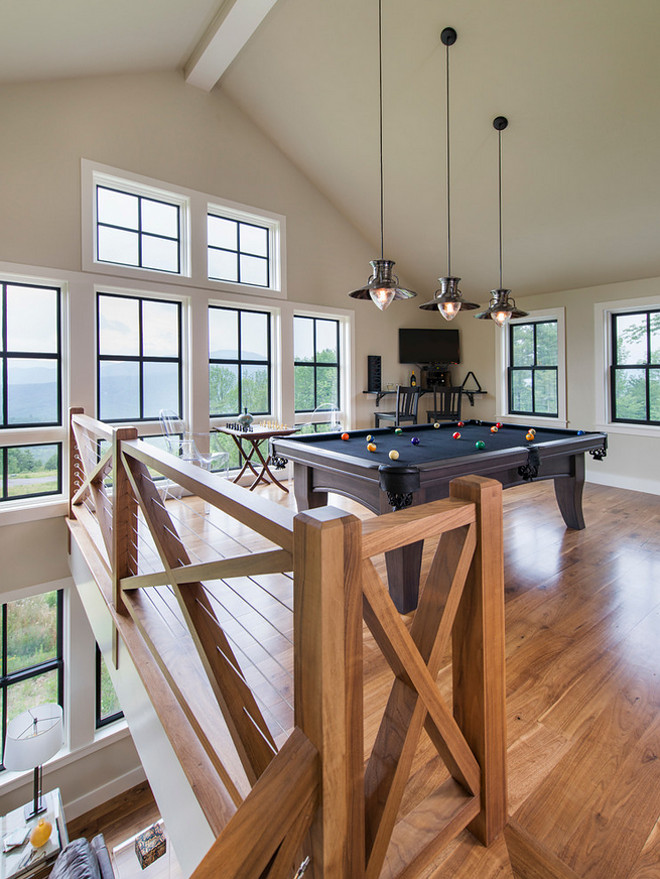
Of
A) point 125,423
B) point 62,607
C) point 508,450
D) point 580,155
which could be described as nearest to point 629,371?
point 580,155

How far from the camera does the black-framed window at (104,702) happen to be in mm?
4859

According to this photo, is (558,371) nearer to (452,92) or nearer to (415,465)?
(452,92)

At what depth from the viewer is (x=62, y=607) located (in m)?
4.68

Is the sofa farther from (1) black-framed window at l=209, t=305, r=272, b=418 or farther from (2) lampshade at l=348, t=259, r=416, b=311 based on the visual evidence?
(2) lampshade at l=348, t=259, r=416, b=311

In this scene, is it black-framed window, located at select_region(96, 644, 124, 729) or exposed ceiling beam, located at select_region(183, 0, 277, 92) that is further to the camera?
black-framed window, located at select_region(96, 644, 124, 729)

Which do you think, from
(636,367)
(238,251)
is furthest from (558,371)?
(238,251)

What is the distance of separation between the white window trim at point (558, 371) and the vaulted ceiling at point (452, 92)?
0.41 metres

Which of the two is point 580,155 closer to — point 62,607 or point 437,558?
point 437,558

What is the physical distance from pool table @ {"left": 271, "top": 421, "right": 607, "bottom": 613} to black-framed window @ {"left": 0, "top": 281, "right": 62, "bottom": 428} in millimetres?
2670

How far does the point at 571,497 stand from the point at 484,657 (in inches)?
131

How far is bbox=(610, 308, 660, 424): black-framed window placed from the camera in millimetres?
5488

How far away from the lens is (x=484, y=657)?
104cm

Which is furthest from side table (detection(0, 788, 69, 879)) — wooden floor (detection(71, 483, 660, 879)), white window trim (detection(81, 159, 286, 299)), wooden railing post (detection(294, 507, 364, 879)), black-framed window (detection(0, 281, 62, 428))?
white window trim (detection(81, 159, 286, 299))

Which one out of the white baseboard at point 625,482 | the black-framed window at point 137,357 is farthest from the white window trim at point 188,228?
the white baseboard at point 625,482
